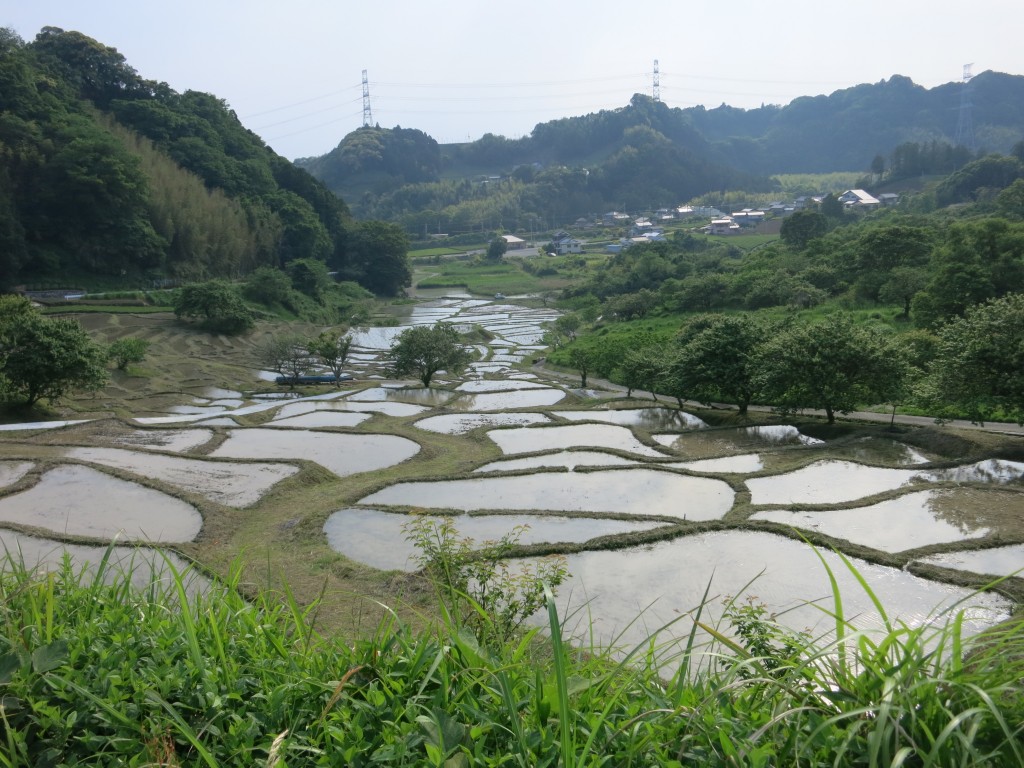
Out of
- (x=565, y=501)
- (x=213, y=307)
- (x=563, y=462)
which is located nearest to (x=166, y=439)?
(x=563, y=462)

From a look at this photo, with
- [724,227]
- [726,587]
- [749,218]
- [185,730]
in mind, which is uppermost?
[749,218]

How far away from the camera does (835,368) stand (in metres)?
23.2

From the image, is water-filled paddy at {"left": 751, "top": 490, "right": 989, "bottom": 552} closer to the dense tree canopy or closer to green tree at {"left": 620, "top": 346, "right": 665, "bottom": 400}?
green tree at {"left": 620, "top": 346, "right": 665, "bottom": 400}

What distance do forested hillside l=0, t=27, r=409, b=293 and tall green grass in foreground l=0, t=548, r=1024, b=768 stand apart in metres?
64.5

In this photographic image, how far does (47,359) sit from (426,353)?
1863cm

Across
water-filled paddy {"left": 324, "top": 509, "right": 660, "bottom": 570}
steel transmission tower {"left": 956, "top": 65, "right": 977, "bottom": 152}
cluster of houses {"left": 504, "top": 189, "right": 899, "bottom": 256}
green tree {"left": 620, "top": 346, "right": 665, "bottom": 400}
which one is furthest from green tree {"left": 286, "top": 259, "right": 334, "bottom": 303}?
steel transmission tower {"left": 956, "top": 65, "right": 977, "bottom": 152}

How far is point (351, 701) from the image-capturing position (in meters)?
2.86

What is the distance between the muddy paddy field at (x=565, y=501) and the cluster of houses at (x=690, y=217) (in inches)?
2918

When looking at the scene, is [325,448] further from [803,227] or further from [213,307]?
[803,227]

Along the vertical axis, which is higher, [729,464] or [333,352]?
[333,352]

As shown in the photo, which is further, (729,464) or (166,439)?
(166,439)

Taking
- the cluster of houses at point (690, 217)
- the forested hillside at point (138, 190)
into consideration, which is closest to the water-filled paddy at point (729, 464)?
the forested hillside at point (138, 190)

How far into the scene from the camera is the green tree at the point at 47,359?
87.1 ft

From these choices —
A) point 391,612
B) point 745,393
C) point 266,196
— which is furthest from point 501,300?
point 391,612
